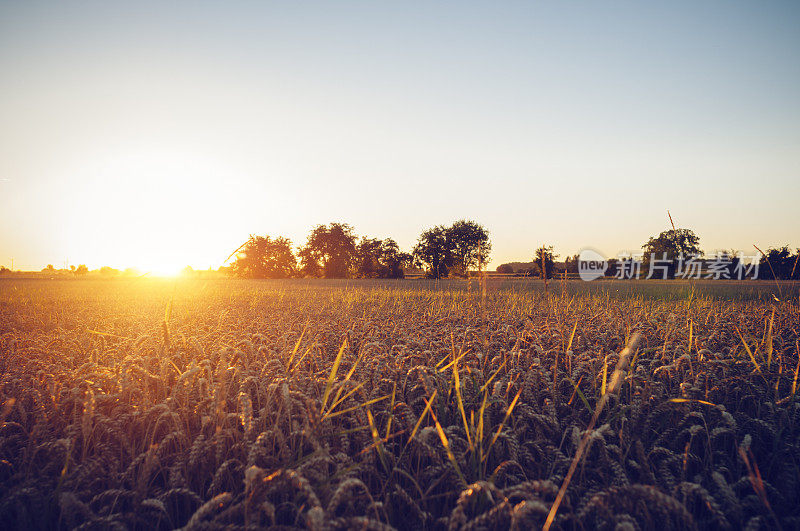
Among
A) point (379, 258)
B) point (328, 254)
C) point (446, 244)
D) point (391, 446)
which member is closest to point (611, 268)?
point (446, 244)

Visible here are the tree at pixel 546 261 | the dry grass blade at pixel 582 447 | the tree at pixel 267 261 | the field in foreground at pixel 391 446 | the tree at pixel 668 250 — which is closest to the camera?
the dry grass blade at pixel 582 447

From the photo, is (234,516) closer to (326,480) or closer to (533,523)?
(326,480)

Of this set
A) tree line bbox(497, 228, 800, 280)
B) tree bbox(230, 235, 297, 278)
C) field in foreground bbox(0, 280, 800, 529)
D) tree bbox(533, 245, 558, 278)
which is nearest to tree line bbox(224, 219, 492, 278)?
tree bbox(230, 235, 297, 278)

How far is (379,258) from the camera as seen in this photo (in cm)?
7838

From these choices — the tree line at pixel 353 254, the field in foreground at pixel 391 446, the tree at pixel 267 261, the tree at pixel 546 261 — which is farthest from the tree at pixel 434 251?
the field in foreground at pixel 391 446

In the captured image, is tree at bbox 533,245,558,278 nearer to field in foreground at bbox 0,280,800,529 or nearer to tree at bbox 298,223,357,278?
field in foreground at bbox 0,280,800,529

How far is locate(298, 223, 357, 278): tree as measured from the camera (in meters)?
74.6

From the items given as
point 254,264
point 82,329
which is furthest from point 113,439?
point 254,264

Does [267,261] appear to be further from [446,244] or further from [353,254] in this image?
[446,244]

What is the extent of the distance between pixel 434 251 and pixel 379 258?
11741 mm

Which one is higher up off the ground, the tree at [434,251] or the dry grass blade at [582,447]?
the tree at [434,251]

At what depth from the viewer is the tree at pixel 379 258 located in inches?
2945

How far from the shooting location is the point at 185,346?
4.10 metres

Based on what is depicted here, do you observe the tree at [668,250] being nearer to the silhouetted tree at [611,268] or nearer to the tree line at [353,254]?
the silhouetted tree at [611,268]
